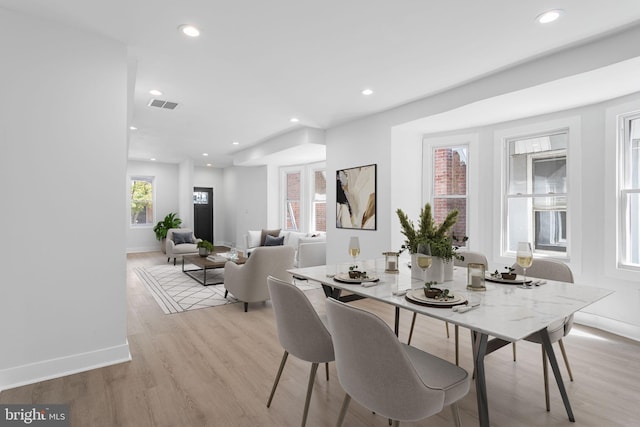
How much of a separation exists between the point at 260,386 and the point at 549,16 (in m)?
3.23

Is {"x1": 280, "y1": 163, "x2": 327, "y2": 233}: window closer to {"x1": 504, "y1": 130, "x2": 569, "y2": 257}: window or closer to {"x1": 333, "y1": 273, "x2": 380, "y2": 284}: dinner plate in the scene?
{"x1": 504, "y1": 130, "x2": 569, "y2": 257}: window

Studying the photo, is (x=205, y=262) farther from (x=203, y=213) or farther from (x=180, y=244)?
(x=203, y=213)

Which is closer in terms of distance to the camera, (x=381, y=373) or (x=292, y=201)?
(x=381, y=373)

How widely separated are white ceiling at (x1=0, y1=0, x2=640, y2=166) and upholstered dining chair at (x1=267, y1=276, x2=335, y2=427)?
1.85m

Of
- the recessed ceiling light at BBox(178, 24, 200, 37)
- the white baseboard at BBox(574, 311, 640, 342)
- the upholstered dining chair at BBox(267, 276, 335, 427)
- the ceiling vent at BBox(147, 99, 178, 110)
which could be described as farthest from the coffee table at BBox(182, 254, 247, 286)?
the white baseboard at BBox(574, 311, 640, 342)

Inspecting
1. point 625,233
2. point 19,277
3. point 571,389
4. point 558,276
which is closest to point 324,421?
point 571,389

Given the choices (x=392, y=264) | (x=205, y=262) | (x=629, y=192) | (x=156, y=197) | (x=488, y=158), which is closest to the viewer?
(x=392, y=264)

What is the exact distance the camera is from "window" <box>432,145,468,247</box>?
4.67 m

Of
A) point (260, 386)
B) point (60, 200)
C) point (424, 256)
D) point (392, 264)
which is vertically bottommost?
point (260, 386)

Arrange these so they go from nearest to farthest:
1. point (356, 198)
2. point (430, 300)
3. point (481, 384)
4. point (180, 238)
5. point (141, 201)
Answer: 1. point (481, 384)
2. point (430, 300)
3. point (356, 198)
4. point (180, 238)
5. point (141, 201)

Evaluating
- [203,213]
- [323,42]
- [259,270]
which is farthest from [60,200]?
[203,213]

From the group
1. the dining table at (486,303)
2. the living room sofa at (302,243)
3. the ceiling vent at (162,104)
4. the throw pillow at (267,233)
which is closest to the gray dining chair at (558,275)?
the dining table at (486,303)

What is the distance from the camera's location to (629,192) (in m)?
3.32

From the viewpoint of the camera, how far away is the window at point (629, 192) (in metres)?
3.32
